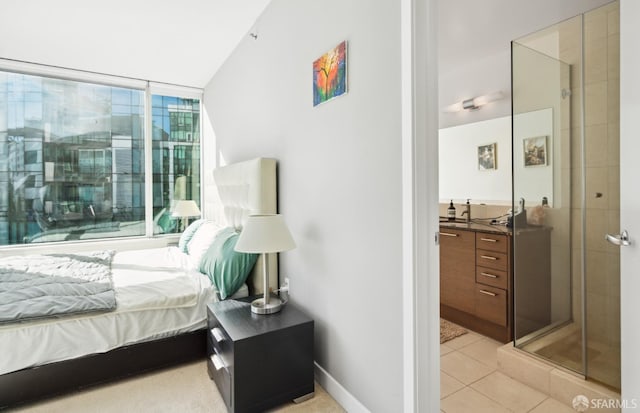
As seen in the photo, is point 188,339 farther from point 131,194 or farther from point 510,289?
point 131,194

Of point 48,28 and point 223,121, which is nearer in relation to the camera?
point 48,28

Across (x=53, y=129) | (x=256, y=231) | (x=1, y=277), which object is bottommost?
(x=1, y=277)

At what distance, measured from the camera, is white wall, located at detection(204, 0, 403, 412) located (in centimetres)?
155

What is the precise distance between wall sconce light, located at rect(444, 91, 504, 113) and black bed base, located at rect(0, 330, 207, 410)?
10.2ft

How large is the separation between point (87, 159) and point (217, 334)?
3270 mm

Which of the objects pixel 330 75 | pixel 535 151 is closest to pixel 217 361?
pixel 330 75

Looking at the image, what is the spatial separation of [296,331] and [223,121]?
2.74 meters

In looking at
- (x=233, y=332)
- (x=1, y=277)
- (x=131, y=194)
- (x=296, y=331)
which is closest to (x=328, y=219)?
(x=296, y=331)

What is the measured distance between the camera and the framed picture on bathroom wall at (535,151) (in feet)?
7.53

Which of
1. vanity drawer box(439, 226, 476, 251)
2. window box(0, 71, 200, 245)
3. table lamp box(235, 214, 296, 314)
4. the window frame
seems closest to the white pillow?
table lamp box(235, 214, 296, 314)

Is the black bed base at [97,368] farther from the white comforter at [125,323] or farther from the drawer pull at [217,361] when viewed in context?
the drawer pull at [217,361]

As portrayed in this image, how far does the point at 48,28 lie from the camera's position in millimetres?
2943

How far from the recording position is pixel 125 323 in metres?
2.11

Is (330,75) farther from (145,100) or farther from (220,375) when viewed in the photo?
(145,100)
